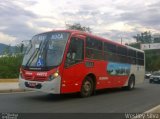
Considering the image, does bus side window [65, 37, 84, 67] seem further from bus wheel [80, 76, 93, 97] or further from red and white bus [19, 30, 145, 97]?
bus wheel [80, 76, 93, 97]

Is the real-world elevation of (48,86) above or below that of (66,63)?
below

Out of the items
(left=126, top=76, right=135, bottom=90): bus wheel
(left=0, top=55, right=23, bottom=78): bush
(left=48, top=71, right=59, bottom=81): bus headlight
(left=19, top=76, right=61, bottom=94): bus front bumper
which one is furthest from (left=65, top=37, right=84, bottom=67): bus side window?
(left=0, top=55, right=23, bottom=78): bush

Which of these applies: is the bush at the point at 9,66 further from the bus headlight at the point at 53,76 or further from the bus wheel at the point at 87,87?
the bus headlight at the point at 53,76

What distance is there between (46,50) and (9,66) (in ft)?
65.5

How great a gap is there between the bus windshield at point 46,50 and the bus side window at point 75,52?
0.39 metres

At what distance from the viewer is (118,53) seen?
21125 mm

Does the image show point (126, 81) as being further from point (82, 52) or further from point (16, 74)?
point (16, 74)

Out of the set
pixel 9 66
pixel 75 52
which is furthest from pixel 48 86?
pixel 9 66

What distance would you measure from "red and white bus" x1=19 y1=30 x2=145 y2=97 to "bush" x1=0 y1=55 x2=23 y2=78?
53.8ft

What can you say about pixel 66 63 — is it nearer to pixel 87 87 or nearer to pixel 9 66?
pixel 87 87

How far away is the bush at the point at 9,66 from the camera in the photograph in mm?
33375

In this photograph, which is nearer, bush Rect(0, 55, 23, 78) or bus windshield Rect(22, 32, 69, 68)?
bus windshield Rect(22, 32, 69, 68)

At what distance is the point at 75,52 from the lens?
15594 mm

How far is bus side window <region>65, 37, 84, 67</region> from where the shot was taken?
1502 cm
